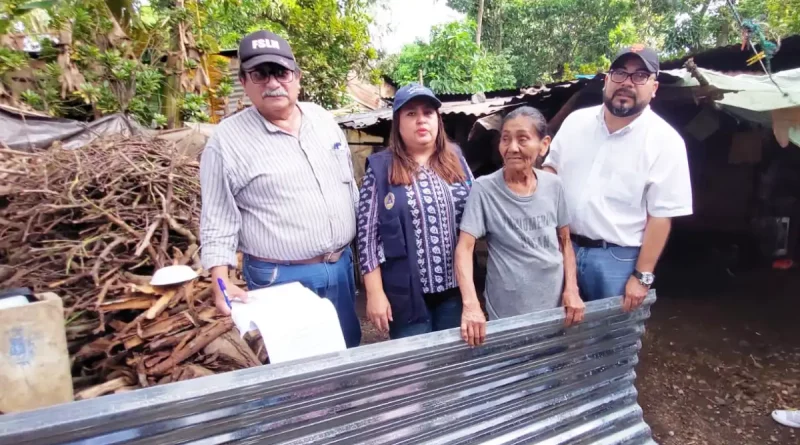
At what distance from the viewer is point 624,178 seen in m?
2.14

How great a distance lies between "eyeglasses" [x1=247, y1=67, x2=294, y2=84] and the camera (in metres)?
1.91

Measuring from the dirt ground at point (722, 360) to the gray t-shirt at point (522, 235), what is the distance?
1.08 meters

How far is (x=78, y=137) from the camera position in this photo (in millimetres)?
5691

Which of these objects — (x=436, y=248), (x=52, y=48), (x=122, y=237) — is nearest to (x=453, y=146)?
(x=436, y=248)

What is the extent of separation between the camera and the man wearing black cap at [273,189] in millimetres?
1935

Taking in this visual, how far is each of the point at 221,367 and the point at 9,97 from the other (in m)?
5.95

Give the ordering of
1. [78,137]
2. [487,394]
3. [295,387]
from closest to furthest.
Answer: [295,387] < [487,394] < [78,137]

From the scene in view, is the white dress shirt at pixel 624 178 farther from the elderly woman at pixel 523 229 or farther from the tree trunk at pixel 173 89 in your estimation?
the tree trunk at pixel 173 89

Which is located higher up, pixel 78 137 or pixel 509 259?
pixel 78 137

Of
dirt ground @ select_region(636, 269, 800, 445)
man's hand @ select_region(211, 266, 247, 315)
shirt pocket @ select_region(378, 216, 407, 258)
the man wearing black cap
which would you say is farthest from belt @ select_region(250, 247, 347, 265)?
dirt ground @ select_region(636, 269, 800, 445)

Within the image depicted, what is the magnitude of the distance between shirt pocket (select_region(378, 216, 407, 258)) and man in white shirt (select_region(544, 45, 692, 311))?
871 mm

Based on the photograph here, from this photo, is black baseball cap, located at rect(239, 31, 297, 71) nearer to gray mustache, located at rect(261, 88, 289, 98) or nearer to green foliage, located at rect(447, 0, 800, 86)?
gray mustache, located at rect(261, 88, 289, 98)

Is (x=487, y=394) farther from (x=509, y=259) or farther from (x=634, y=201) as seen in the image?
(x=634, y=201)

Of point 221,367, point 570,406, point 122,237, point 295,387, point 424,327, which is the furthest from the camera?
point 122,237
